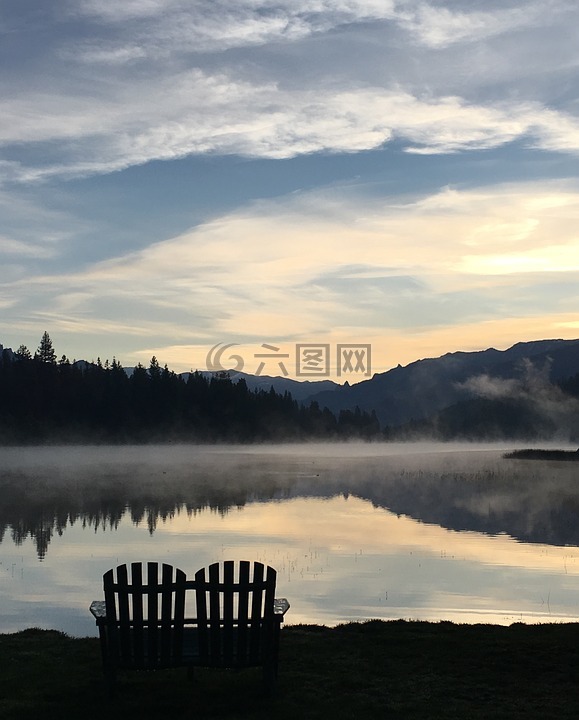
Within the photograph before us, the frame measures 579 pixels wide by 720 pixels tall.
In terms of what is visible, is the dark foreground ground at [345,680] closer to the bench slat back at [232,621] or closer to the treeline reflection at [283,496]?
the bench slat back at [232,621]

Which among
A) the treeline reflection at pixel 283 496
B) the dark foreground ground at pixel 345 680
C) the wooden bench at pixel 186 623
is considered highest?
the wooden bench at pixel 186 623

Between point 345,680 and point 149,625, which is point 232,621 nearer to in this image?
point 149,625

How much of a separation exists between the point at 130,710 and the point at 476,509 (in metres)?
39.7

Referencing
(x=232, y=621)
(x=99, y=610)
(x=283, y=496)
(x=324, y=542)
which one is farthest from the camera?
(x=283, y=496)

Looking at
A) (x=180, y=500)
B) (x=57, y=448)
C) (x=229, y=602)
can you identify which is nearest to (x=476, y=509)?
(x=180, y=500)

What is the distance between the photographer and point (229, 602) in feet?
42.6

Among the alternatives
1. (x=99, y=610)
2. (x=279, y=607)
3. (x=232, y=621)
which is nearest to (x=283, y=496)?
(x=279, y=607)

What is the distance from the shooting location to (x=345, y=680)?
14.1 metres

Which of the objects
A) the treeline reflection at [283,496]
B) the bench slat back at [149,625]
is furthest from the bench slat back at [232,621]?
the treeline reflection at [283,496]

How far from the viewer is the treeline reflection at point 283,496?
137ft

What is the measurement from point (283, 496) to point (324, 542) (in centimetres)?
2350

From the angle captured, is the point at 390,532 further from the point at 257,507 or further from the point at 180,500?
the point at 180,500

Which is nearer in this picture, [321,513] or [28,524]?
[28,524]

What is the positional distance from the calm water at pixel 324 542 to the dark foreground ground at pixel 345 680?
11.8 ft
